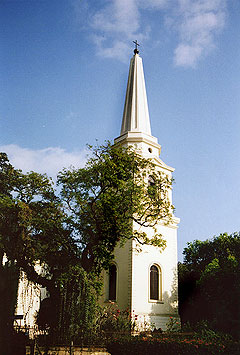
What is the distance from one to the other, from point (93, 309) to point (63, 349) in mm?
2340

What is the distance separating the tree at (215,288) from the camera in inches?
937

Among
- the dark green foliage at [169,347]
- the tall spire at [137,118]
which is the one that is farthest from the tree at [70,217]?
the tall spire at [137,118]

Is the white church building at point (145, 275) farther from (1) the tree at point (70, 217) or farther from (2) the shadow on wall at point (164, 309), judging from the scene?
(1) the tree at point (70, 217)

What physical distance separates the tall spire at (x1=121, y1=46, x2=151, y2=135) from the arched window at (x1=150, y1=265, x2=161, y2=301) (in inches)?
443

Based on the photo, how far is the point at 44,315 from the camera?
19422 millimetres

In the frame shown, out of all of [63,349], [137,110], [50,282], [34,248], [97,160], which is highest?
[137,110]

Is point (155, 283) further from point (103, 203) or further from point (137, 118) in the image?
point (137, 118)

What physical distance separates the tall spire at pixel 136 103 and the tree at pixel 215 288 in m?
12.9

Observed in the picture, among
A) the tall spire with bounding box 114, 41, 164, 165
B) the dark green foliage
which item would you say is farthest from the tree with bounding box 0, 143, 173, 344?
the tall spire with bounding box 114, 41, 164, 165

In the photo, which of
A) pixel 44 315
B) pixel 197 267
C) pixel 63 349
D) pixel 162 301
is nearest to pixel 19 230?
pixel 44 315

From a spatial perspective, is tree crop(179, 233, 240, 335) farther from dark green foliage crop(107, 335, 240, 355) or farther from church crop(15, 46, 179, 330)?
dark green foliage crop(107, 335, 240, 355)

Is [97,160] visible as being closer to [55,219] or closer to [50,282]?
[55,219]

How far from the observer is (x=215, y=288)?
84.8 feet

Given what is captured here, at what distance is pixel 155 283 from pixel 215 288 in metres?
4.86
